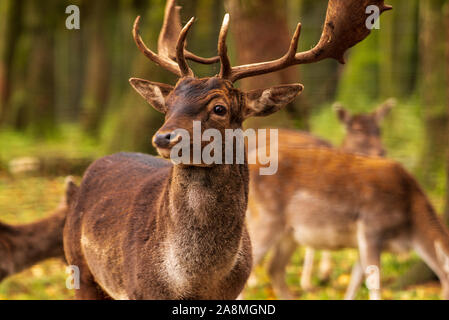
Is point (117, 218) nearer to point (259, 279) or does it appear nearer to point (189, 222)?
point (189, 222)

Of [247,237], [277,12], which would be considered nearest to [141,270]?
[247,237]

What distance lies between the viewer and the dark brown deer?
23.0 ft

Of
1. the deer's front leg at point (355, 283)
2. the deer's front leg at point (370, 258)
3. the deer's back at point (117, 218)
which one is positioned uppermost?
the deer's back at point (117, 218)

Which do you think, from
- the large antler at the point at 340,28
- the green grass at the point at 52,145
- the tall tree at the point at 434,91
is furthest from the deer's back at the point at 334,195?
the green grass at the point at 52,145

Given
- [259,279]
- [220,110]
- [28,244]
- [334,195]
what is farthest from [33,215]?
[220,110]

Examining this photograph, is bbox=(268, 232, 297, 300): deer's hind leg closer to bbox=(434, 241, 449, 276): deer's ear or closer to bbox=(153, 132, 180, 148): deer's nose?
bbox=(434, 241, 449, 276): deer's ear

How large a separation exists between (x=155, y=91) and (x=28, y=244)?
3352 mm

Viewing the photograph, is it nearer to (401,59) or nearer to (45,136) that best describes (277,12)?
(401,59)

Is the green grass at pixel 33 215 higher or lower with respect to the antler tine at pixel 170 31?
lower

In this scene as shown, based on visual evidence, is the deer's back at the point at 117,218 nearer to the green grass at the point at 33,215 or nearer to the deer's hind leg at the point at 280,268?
the green grass at the point at 33,215

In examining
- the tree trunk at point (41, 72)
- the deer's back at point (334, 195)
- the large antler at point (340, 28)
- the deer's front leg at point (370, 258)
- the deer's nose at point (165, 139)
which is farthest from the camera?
the tree trunk at point (41, 72)

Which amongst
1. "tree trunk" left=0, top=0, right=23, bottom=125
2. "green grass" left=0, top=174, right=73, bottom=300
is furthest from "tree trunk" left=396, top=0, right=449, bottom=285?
"tree trunk" left=0, top=0, right=23, bottom=125

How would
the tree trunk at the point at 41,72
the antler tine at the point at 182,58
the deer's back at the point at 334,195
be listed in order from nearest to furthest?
the antler tine at the point at 182,58
the deer's back at the point at 334,195
the tree trunk at the point at 41,72

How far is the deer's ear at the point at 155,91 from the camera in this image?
431 cm
